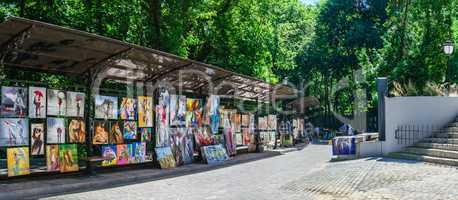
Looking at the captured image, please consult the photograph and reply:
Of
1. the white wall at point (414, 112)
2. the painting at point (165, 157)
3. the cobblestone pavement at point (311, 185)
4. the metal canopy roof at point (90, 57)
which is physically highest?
the metal canopy roof at point (90, 57)

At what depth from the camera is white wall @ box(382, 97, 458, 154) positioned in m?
20.0

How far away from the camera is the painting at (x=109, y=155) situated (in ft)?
50.3

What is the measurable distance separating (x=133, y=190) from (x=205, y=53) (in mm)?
20718

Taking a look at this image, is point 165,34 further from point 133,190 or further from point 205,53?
point 133,190

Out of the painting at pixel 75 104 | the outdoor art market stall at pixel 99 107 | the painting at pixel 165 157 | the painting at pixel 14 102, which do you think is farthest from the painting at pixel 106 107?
the painting at pixel 14 102

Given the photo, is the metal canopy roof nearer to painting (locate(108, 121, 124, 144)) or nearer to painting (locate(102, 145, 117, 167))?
painting (locate(108, 121, 124, 144))

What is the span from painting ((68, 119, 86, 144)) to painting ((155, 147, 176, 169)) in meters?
3.39

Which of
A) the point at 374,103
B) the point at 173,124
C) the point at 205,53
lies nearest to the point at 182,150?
the point at 173,124

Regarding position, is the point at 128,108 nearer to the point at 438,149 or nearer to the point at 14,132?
the point at 14,132

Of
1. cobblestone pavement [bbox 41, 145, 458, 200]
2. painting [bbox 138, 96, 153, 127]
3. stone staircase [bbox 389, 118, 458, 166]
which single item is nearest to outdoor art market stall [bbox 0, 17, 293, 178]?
painting [bbox 138, 96, 153, 127]

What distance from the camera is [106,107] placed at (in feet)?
51.3

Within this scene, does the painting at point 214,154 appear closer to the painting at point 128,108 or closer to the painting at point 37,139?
the painting at point 128,108

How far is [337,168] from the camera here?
16.8 meters

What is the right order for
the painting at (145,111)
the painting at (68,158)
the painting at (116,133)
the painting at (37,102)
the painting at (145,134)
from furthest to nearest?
the painting at (145,134)
the painting at (145,111)
the painting at (116,133)
the painting at (68,158)
the painting at (37,102)
